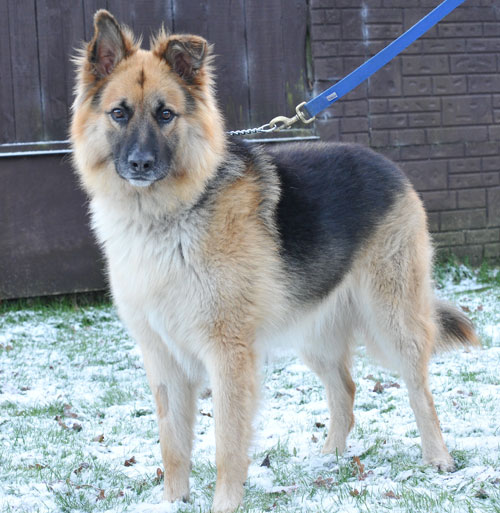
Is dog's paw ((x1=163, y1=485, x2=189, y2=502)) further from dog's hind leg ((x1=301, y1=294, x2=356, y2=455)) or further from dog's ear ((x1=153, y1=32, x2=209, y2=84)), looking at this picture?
dog's ear ((x1=153, y1=32, x2=209, y2=84))

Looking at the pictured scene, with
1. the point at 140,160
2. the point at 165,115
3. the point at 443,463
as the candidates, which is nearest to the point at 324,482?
the point at 443,463

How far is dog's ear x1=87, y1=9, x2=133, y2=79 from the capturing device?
124 inches

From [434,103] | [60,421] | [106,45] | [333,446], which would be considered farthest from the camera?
[434,103]

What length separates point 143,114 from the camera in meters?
3.10

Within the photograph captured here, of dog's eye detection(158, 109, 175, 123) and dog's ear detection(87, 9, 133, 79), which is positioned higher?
dog's ear detection(87, 9, 133, 79)

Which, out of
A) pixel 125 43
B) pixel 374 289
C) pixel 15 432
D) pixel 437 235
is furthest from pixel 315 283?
pixel 437 235

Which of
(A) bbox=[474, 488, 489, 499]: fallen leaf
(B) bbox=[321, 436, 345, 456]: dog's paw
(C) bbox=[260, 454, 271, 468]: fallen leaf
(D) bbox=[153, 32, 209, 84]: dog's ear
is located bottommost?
(B) bbox=[321, 436, 345, 456]: dog's paw

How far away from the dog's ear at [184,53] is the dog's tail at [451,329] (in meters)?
2.02

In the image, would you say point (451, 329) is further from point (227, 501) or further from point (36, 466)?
point (36, 466)

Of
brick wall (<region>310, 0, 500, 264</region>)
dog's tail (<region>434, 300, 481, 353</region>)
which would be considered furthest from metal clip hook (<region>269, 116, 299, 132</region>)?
brick wall (<region>310, 0, 500, 264</region>)

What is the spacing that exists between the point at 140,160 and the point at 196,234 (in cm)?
42

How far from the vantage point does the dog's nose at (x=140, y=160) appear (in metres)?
3.00

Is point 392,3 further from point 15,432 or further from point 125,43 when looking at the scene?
point 15,432

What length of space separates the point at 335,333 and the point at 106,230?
4.93 feet
